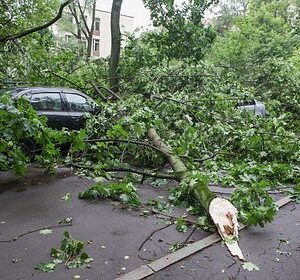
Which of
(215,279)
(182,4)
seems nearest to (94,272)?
(215,279)

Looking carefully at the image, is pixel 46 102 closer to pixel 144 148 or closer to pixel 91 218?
pixel 144 148

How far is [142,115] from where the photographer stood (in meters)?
6.79

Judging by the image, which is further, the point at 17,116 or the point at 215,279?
the point at 17,116

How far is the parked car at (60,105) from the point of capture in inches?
→ 281

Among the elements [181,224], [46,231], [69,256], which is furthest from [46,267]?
[181,224]

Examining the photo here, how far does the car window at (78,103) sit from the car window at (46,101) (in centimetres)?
29

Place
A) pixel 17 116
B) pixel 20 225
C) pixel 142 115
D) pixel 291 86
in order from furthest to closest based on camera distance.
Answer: pixel 291 86 < pixel 142 115 < pixel 17 116 < pixel 20 225

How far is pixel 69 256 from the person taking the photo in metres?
3.45

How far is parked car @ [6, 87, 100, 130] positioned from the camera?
713 cm

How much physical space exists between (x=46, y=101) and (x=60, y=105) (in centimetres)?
36

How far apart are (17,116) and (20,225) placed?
1665mm

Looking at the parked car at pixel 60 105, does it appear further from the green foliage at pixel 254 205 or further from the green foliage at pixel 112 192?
the green foliage at pixel 254 205

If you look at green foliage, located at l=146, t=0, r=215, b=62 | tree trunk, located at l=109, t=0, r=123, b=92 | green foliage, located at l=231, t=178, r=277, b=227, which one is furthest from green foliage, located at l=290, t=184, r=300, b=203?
tree trunk, located at l=109, t=0, r=123, b=92

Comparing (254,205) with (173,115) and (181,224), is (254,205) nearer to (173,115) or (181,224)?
(181,224)
